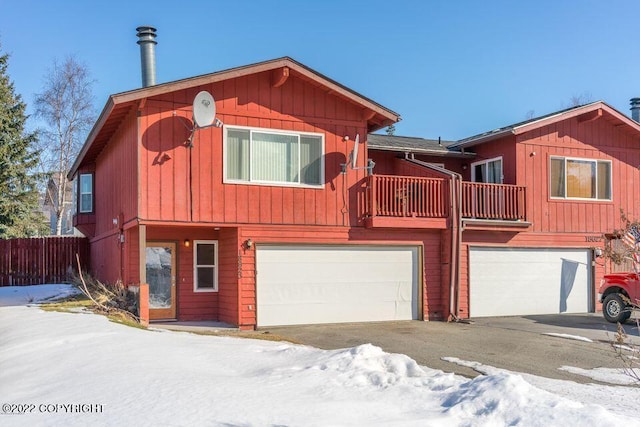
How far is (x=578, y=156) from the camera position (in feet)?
A: 56.5

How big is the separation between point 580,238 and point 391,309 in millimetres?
6126

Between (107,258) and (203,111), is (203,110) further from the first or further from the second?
(107,258)

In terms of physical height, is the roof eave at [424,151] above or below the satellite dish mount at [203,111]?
below

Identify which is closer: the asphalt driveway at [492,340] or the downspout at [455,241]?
the asphalt driveway at [492,340]

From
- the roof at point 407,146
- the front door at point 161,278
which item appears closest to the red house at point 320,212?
the front door at point 161,278

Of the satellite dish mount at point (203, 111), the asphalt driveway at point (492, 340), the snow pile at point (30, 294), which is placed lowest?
the asphalt driveway at point (492, 340)

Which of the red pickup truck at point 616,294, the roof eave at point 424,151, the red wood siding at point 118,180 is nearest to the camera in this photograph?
the red wood siding at point 118,180

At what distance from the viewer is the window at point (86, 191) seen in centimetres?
1956

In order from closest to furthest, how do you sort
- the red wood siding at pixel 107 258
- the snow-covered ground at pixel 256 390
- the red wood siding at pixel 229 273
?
the snow-covered ground at pixel 256 390 → the red wood siding at pixel 229 273 → the red wood siding at pixel 107 258

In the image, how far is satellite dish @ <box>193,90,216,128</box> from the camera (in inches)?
488

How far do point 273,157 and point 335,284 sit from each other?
324 centimetres

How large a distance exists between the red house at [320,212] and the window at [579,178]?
0.04 m

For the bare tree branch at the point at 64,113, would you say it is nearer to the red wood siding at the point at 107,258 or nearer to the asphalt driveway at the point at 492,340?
the red wood siding at the point at 107,258

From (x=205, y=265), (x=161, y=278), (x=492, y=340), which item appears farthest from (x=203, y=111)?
(x=492, y=340)
